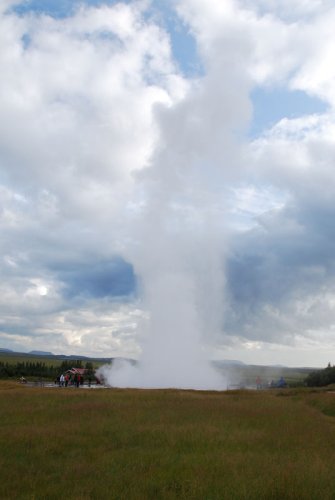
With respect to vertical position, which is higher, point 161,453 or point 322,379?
point 322,379

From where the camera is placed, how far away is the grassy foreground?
9867 millimetres

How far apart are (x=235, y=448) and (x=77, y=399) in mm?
14300

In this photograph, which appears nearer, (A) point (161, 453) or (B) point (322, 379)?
(A) point (161, 453)

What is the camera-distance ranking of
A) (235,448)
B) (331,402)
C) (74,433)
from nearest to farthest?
(235,448) < (74,433) < (331,402)

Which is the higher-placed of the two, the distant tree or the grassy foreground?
the distant tree

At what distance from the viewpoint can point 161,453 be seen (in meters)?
13.2

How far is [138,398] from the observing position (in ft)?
92.0

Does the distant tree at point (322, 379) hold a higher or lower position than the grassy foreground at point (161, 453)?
higher

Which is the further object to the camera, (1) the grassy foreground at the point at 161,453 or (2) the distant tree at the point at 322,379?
(2) the distant tree at the point at 322,379

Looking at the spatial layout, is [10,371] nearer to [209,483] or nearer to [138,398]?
[138,398]

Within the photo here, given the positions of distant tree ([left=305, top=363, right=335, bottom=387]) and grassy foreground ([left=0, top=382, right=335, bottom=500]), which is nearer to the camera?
grassy foreground ([left=0, top=382, right=335, bottom=500])

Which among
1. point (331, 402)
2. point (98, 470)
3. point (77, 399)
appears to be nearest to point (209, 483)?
point (98, 470)

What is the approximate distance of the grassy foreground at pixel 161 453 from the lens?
9.87 meters

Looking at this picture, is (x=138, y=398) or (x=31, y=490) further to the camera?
(x=138, y=398)
